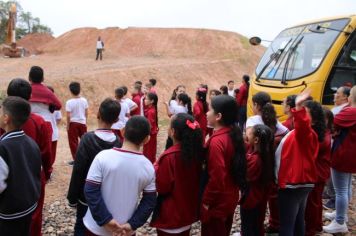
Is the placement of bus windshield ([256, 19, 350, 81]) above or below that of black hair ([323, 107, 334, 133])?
above

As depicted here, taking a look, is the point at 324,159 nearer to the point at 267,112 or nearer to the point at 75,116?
the point at 267,112

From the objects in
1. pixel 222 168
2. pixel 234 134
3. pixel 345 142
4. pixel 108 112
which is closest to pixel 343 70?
pixel 345 142

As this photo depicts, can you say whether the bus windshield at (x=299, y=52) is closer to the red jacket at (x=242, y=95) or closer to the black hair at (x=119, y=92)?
the red jacket at (x=242, y=95)

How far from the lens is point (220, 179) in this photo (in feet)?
9.89

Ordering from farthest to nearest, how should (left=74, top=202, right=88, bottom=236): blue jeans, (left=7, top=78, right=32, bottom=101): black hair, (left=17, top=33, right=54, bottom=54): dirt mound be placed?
(left=17, top=33, right=54, bottom=54): dirt mound < (left=7, top=78, right=32, bottom=101): black hair < (left=74, top=202, right=88, bottom=236): blue jeans

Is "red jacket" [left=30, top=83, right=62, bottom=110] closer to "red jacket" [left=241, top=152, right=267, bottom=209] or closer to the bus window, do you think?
"red jacket" [left=241, top=152, right=267, bottom=209]

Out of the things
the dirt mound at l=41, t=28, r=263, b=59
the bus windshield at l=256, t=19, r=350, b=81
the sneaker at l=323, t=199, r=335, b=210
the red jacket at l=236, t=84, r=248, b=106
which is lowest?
the sneaker at l=323, t=199, r=335, b=210

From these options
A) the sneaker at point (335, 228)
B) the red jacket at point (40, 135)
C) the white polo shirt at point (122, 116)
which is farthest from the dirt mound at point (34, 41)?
the sneaker at point (335, 228)

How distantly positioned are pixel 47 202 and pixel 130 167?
3219mm

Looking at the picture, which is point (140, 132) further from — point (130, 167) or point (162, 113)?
point (162, 113)

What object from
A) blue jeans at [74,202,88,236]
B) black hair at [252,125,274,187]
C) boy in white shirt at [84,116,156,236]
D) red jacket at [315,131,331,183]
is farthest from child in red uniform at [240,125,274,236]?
blue jeans at [74,202,88,236]

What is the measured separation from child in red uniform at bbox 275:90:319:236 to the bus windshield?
338cm

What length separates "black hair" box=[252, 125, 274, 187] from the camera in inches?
139

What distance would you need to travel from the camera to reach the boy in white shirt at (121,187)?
2646mm
